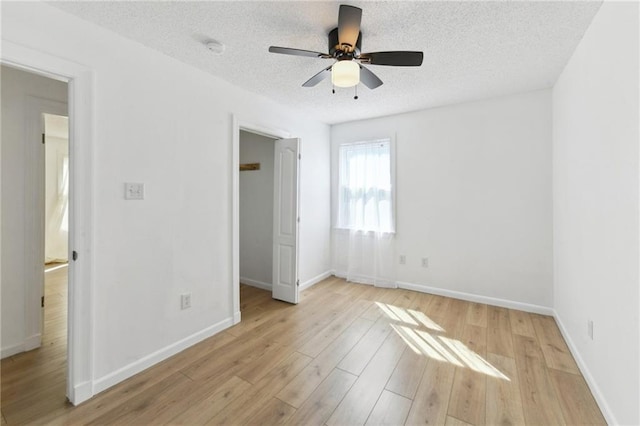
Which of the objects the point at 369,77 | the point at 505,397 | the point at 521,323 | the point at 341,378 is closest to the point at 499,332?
the point at 521,323

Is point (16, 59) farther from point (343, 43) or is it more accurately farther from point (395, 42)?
point (395, 42)

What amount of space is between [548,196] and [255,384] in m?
3.44

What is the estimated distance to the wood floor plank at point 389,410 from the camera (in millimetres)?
1612

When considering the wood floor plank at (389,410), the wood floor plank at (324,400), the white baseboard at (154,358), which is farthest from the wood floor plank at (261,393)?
the white baseboard at (154,358)

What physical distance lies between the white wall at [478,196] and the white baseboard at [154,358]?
256 cm

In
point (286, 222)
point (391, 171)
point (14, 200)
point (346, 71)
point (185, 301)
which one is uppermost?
point (346, 71)

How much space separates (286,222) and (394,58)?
7.15 ft

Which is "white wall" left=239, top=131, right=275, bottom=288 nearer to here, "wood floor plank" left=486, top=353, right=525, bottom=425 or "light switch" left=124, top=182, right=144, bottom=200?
"light switch" left=124, top=182, right=144, bottom=200

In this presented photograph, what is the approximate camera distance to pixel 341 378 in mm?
2004

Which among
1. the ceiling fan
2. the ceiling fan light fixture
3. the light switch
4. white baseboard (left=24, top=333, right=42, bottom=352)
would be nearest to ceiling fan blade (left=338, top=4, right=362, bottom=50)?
the ceiling fan

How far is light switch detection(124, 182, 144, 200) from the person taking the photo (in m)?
2.01

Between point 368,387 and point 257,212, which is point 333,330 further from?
point 257,212

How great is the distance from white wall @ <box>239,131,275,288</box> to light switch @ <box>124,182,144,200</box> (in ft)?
6.51

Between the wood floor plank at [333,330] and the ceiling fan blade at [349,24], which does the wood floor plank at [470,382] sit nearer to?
the wood floor plank at [333,330]
